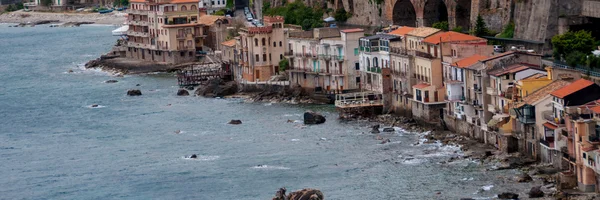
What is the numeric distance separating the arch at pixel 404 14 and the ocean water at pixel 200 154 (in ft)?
68.3

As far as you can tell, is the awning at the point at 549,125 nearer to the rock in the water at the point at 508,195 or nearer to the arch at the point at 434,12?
the rock in the water at the point at 508,195

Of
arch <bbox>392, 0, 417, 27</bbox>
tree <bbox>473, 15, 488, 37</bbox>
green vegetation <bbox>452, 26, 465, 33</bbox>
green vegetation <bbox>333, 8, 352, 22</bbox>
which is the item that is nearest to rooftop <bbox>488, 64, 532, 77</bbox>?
tree <bbox>473, 15, 488, 37</bbox>

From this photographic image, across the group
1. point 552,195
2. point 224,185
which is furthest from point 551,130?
point 224,185

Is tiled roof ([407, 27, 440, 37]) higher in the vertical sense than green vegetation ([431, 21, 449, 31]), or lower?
higher

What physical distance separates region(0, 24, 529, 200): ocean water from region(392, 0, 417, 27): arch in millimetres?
20816

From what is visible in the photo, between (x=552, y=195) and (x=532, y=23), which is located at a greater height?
(x=532, y=23)

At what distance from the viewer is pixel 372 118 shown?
8981cm

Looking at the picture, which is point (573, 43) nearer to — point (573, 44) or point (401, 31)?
point (573, 44)

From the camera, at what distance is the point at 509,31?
326 feet

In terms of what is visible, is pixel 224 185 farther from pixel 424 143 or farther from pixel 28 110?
pixel 28 110

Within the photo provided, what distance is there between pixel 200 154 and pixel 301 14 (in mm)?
56672

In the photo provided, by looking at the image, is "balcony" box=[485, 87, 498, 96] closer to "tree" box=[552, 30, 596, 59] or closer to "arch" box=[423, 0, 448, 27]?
"tree" box=[552, 30, 596, 59]

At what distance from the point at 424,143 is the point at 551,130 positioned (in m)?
12.0

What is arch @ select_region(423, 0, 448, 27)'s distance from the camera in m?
115
